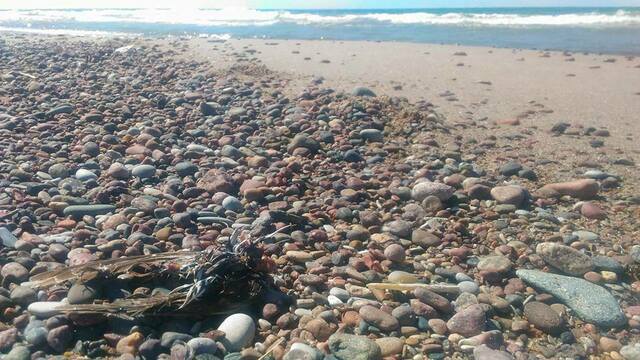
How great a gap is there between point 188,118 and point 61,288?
330 cm

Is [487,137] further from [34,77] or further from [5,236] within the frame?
[34,77]

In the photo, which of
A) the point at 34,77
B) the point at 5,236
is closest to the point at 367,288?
the point at 5,236

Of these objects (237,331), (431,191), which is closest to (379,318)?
(237,331)

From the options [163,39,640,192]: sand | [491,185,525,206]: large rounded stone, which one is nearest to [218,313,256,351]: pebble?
[491,185,525,206]: large rounded stone

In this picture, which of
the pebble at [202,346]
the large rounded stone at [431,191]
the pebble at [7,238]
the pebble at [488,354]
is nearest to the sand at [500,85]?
the large rounded stone at [431,191]

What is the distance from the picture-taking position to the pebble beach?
2.43m

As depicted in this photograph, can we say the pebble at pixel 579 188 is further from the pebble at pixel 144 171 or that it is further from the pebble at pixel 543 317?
the pebble at pixel 144 171

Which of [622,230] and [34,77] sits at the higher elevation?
[34,77]

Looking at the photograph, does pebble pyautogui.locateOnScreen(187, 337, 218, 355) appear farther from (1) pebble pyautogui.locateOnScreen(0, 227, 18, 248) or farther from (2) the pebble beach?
(1) pebble pyautogui.locateOnScreen(0, 227, 18, 248)

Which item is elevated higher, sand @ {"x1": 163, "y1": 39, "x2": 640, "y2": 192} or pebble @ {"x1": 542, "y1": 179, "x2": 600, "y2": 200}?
sand @ {"x1": 163, "y1": 39, "x2": 640, "y2": 192}

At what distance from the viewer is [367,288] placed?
277 centimetres

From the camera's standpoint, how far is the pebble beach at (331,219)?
2.43 metres

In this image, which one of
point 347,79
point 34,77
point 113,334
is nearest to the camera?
point 113,334

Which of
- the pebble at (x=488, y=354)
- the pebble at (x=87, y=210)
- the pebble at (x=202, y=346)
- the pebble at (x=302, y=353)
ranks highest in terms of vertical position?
the pebble at (x=87, y=210)
